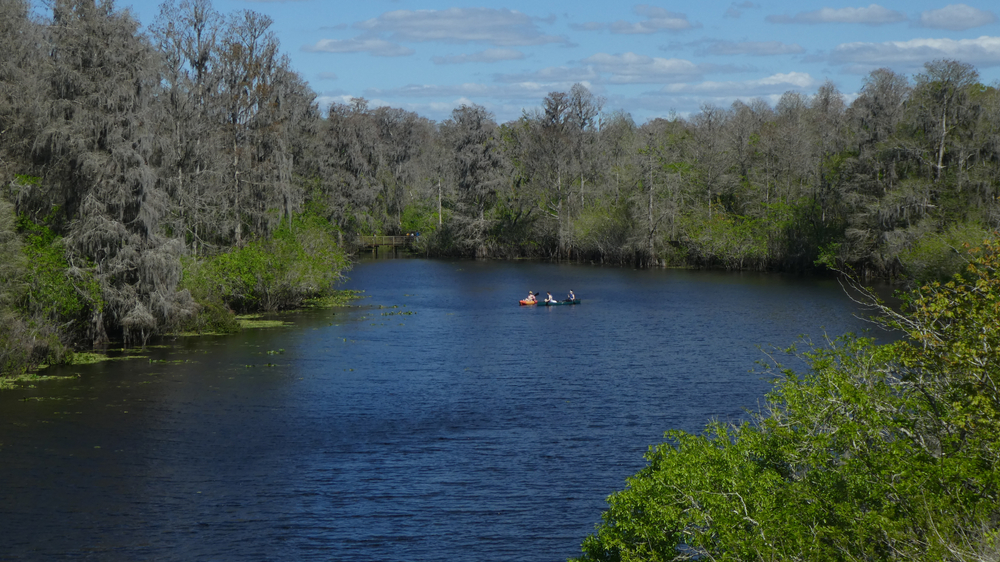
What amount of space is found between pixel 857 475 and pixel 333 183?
78.8 meters

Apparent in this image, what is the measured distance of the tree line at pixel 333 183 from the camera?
110 ft

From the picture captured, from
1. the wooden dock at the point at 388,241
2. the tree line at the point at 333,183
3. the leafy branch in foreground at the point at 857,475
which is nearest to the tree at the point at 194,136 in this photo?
the tree line at the point at 333,183

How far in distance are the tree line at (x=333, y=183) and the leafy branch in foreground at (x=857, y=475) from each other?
82.3 ft

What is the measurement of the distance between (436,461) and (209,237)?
30251mm

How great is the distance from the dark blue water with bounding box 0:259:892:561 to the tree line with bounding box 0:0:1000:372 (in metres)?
4.03

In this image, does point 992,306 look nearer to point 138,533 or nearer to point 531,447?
point 531,447

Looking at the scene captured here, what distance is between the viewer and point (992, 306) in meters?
12.3

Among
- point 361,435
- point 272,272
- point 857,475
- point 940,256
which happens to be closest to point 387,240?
point 272,272

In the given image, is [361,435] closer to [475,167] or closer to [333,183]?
[333,183]

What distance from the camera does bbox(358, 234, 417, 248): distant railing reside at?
356 feet

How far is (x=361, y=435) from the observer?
25.1 metres

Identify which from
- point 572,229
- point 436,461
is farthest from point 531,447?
point 572,229

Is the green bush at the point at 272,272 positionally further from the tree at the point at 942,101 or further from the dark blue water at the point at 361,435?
the tree at the point at 942,101

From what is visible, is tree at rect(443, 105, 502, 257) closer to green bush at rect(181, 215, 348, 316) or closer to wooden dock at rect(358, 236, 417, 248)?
wooden dock at rect(358, 236, 417, 248)
